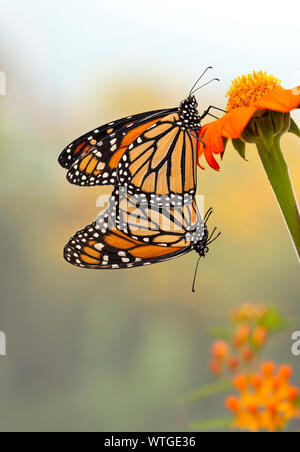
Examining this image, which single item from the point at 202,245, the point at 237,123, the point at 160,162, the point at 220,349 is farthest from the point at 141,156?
the point at 220,349

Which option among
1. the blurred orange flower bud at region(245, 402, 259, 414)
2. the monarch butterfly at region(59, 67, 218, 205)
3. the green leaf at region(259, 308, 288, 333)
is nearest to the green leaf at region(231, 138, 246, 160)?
the monarch butterfly at region(59, 67, 218, 205)

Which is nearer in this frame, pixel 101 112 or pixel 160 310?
pixel 101 112

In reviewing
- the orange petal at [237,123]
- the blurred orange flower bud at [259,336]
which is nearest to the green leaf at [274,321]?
the blurred orange flower bud at [259,336]

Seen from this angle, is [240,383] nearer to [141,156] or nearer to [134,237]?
[134,237]

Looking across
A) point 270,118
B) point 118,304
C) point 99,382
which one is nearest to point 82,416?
point 99,382

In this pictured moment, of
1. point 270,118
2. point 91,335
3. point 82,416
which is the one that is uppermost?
point 91,335

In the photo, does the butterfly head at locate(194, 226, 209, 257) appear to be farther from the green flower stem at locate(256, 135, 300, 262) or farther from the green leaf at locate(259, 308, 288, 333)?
the green flower stem at locate(256, 135, 300, 262)

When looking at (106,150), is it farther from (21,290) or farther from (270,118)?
(21,290)
